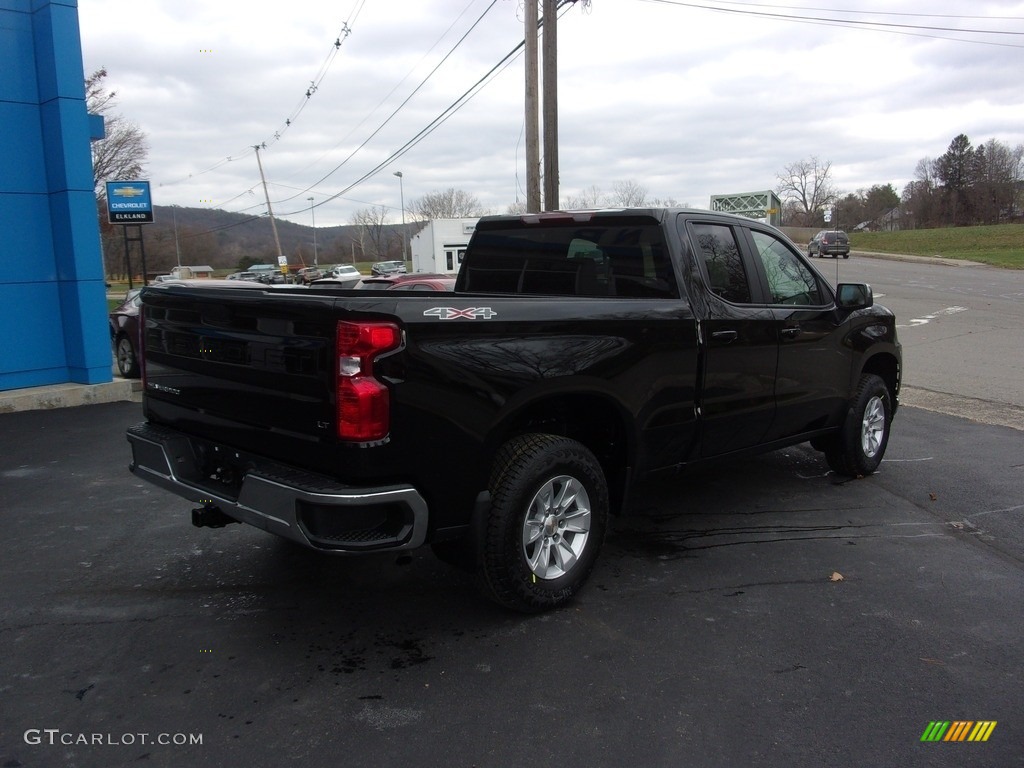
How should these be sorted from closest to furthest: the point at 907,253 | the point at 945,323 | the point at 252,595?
the point at 252,595 < the point at 945,323 < the point at 907,253

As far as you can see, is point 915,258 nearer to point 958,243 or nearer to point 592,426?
point 958,243

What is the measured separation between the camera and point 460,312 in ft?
11.1

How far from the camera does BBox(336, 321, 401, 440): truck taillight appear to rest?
3105mm

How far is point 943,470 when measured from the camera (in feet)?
21.4

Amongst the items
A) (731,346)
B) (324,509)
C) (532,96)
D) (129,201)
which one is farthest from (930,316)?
(324,509)

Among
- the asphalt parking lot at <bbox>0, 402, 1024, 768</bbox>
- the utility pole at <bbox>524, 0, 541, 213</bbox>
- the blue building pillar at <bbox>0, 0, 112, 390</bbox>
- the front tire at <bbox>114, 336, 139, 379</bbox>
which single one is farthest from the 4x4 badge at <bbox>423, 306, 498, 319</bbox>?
the utility pole at <bbox>524, 0, 541, 213</bbox>

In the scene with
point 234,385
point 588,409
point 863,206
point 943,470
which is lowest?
point 943,470

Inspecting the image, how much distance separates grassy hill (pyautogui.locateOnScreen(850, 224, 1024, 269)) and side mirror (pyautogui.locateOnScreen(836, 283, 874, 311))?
44962 millimetres

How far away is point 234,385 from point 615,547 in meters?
2.48

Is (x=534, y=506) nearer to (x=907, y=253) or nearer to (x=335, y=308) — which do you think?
(x=335, y=308)

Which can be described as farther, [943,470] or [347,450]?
[943,470]

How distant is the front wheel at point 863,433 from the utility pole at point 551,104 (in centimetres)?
871

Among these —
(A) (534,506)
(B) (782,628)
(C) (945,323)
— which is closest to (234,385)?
(A) (534,506)

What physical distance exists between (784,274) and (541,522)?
277 cm
